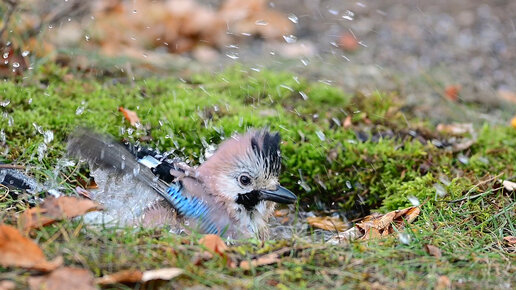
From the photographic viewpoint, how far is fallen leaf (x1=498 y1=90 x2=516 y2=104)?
7.56 m

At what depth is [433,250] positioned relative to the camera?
3.24 metres

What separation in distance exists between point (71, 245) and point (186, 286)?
1.85ft

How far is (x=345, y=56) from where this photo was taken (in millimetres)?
8711

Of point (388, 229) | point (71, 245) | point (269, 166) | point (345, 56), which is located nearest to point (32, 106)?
point (269, 166)

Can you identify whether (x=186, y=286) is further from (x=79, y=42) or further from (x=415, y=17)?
(x=415, y=17)

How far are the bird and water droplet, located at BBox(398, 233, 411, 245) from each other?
Answer: 2.52 feet

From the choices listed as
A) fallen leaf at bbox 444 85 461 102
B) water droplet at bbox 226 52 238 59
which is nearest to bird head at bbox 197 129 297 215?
fallen leaf at bbox 444 85 461 102

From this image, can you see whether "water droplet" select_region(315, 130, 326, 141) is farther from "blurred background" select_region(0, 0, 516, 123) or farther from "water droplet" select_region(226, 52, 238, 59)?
"water droplet" select_region(226, 52, 238, 59)

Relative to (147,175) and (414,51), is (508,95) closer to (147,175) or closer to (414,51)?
(414,51)

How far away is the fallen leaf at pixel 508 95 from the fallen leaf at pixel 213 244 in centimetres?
541

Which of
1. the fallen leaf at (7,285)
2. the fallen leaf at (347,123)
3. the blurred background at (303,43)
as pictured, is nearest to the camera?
the fallen leaf at (7,285)

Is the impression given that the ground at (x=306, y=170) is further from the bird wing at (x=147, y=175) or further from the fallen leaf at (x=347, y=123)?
the bird wing at (x=147, y=175)

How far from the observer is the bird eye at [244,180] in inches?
156

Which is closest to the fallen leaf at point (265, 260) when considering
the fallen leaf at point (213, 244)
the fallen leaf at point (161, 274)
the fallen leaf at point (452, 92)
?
the fallen leaf at point (213, 244)
